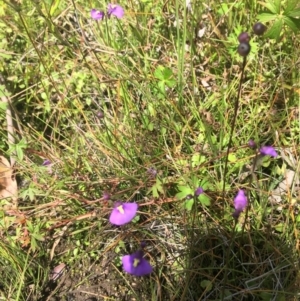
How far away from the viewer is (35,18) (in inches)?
81.0

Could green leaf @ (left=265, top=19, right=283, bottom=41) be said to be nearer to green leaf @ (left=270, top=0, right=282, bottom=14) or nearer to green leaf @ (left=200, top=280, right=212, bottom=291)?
green leaf @ (left=270, top=0, right=282, bottom=14)

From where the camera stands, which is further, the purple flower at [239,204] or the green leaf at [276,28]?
the green leaf at [276,28]

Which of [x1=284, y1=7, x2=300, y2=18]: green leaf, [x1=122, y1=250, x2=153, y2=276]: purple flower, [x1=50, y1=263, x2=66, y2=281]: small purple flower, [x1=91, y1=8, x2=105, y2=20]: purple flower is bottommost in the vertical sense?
[x1=50, y1=263, x2=66, y2=281]: small purple flower

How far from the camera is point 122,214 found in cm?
125

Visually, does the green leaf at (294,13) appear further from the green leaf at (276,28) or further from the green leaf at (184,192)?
the green leaf at (184,192)

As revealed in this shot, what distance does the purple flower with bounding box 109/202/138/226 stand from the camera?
1.23m

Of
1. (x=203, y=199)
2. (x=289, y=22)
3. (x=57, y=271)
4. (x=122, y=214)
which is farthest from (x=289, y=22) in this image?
(x=57, y=271)

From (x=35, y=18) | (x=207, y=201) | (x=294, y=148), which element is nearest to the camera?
(x=207, y=201)

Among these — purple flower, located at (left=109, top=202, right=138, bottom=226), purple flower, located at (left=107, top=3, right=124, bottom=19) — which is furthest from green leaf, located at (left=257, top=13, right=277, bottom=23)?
purple flower, located at (left=109, top=202, right=138, bottom=226)

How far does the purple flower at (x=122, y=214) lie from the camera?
1231mm

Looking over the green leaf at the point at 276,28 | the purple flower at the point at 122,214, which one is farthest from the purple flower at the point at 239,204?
the green leaf at the point at 276,28

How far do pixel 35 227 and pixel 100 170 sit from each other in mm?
300

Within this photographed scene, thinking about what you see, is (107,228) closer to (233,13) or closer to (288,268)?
(288,268)

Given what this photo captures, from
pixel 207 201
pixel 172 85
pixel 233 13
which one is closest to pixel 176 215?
pixel 207 201
